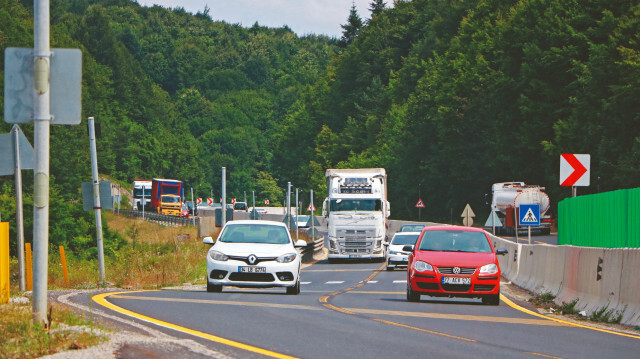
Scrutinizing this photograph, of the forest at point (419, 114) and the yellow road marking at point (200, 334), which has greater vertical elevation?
the forest at point (419, 114)

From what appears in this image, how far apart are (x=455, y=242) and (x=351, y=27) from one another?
145 m

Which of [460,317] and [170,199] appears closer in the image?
[460,317]

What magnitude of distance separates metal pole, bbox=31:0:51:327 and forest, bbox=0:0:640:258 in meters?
45.2

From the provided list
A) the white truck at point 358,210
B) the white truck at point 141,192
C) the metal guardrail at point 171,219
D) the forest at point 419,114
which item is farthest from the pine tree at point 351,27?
the white truck at point 358,210

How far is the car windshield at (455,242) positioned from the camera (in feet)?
65.5

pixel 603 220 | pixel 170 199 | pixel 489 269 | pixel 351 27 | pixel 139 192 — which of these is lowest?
pixel 489 269

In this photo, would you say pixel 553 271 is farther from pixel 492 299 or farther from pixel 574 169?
pixel 574 169

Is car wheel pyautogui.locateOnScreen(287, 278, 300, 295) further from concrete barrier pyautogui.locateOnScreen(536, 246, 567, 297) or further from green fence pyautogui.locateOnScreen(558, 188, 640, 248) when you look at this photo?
green fence pyautogui.locateOnScreen(558, 188, 640, 248)

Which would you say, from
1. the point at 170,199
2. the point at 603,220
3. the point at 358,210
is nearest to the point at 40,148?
the point at 603,220

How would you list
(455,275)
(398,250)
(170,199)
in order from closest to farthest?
(455,275), (398,250), (170,199)

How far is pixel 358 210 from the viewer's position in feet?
142

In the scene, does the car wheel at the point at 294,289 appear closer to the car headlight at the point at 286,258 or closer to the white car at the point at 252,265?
the white car at the point at 252,265

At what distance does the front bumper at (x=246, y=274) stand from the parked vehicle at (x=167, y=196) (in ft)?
274

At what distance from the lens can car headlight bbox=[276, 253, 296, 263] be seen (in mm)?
20719
